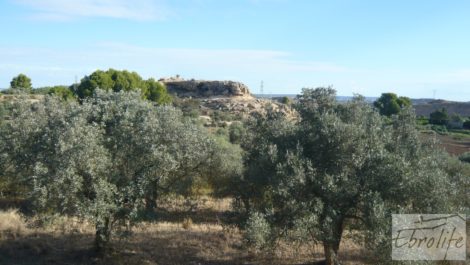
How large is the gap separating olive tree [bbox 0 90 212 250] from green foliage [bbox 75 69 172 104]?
143 ft

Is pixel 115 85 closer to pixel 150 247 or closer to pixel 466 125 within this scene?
pixel 150 247

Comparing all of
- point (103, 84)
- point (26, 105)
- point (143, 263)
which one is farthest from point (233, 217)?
point (103, 84)

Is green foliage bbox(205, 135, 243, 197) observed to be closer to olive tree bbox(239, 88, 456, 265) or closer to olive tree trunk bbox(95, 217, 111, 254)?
olive tree trunk bbox(95, 217, 111, 254)

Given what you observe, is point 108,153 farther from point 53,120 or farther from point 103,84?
point 103,84

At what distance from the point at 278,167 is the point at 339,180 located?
1.99 meters

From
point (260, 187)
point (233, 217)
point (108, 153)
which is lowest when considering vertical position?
point (233, 217)

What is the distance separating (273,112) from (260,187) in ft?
12.7

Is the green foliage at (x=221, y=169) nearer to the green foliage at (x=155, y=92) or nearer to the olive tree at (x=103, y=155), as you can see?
the olive tree at (x=103, y=155)

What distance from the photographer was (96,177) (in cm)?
1464

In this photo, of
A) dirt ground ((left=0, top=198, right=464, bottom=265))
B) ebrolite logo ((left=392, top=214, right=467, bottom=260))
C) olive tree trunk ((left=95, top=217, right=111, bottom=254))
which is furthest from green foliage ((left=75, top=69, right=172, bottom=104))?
ebrolite logo ((left=392, top=214, right=467, bottom=260))

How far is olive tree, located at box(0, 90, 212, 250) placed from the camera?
13.9 metres

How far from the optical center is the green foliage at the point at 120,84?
60450 millimetres

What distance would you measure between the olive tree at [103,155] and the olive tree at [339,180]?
11.8 feet

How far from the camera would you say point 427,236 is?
1345 centimetres
